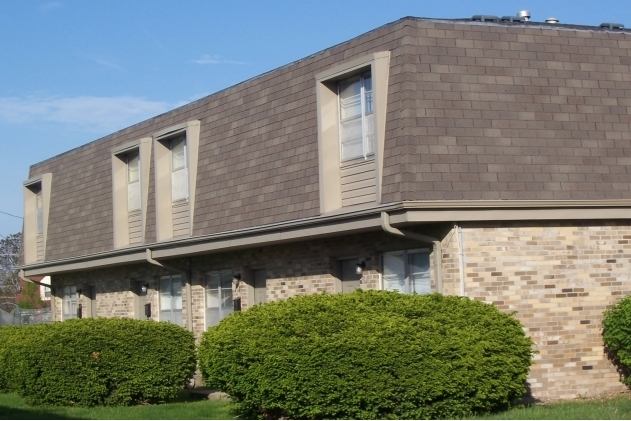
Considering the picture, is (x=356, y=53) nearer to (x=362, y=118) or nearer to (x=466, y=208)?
(x=362, y=118)

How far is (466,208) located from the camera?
1406cm

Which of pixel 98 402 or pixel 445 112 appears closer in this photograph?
pixel 445 112

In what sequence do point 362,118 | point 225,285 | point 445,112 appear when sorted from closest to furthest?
point 445,112 → point 362,118 → point 225,285

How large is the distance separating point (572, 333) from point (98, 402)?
7.92 metres

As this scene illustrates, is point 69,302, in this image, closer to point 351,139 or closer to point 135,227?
point 135,227

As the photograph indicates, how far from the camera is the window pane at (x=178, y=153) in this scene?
21281 mm

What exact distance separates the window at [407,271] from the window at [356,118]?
5.55 ft

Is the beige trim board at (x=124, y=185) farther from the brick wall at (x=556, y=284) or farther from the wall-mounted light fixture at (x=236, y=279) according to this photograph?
the brick wall at (x=556, y=284)

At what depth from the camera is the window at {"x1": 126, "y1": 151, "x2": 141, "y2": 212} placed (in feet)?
75.8

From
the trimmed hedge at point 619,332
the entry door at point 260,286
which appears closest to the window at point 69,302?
the entry door at point 260,286

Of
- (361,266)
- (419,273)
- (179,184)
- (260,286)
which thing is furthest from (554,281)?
(179,184)

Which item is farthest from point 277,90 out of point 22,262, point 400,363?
point 22,262

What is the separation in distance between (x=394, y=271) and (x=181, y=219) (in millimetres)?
6451

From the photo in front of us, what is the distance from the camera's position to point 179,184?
69.7 feet
